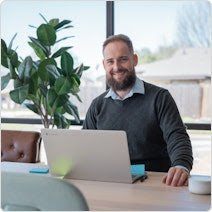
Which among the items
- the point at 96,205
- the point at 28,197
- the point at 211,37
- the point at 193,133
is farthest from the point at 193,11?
the point at 28,197

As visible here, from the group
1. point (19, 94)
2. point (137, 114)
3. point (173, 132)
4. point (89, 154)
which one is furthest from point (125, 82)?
point (19, 94)

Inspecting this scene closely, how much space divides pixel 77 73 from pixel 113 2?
85cm

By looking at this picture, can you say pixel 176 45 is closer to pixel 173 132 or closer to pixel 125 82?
pixel 125 82

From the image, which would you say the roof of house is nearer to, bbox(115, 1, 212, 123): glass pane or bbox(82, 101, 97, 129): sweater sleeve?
bbox(115, 1, 212, 123): glass pane

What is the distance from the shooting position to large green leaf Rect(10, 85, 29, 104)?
9.70 feet

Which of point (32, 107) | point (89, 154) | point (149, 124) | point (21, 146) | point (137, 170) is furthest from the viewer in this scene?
point (32, 107)

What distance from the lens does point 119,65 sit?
88.0 inches

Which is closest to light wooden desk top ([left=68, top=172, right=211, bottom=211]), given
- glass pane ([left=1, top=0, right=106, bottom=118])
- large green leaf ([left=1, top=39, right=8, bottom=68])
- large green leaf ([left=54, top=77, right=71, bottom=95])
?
large green leaf ([left=54, top=77, right=71, bottom=95])

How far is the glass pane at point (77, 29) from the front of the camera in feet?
11.6

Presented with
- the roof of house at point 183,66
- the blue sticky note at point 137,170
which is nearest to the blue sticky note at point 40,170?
the blue sticky note at point 137,170

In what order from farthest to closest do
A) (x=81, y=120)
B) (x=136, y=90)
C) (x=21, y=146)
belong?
1. (x=81, y=120)
2. (x=21, y=146)
3. (x=136, y=90)

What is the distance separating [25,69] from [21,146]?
0.83 metres

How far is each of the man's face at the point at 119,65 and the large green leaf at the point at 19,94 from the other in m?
0.93

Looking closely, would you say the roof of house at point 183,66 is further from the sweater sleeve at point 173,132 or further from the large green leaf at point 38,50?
the sweater sleeve at point 173,132
